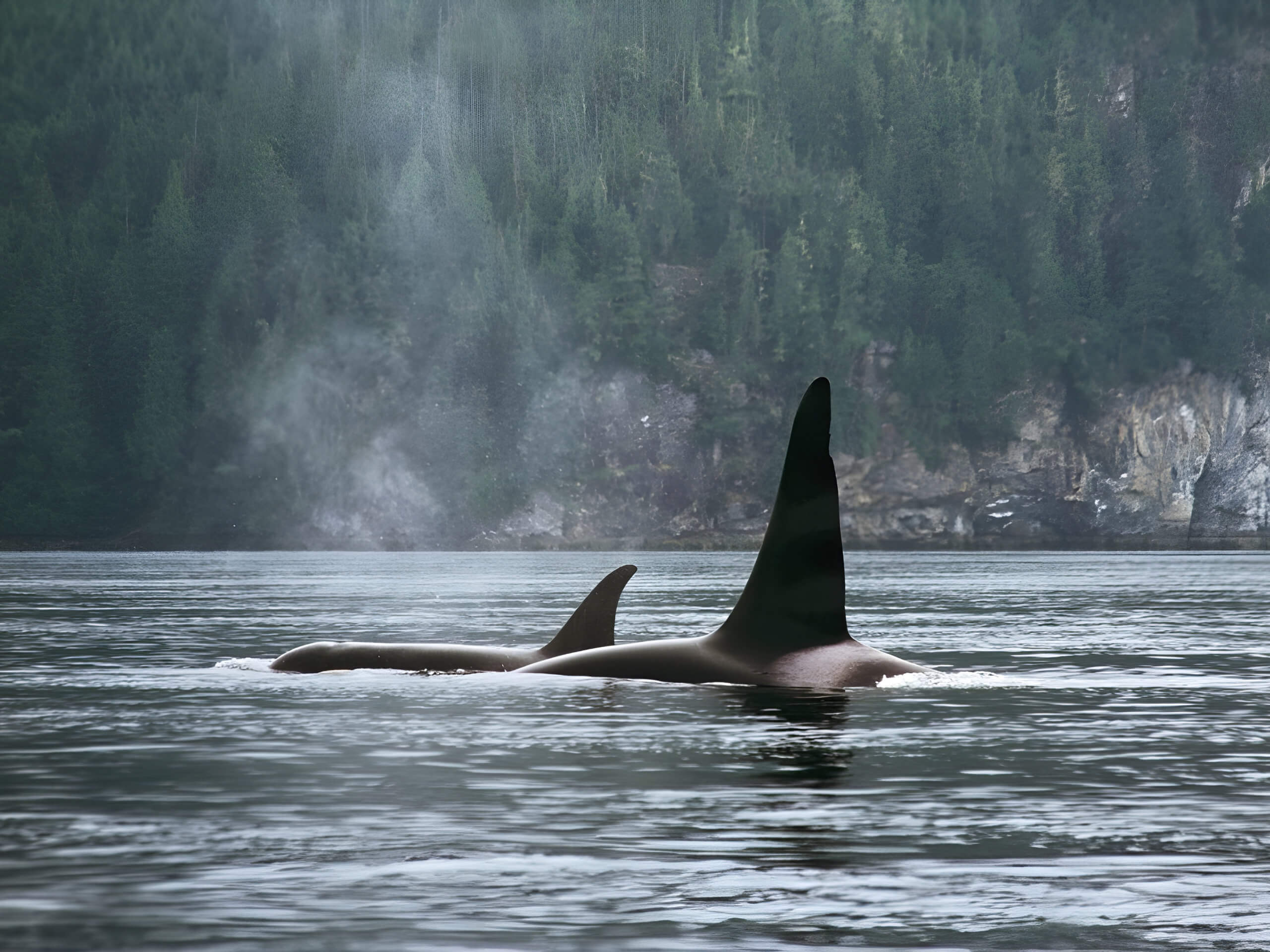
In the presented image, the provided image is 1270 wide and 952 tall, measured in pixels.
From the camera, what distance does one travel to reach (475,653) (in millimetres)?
26984

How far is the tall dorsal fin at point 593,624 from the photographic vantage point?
85.1 feet

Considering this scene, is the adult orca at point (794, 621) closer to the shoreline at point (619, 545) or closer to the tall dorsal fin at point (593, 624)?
the tall dorsal fin at point (593, 624)

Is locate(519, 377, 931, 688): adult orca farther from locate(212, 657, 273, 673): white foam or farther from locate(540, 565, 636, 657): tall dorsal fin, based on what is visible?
locate(212, 657, 273, 673): white foam

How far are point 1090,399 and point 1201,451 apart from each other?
42.0 feet

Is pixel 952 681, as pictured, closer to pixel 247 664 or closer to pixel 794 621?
pixel 794 621

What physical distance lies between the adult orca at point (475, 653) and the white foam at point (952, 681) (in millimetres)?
4356

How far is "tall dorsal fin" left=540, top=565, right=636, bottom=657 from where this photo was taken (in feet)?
85.1

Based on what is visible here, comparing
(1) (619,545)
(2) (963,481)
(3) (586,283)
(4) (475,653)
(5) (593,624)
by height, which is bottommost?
(4) (475,653)

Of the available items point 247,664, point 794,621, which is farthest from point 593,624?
point 247,664

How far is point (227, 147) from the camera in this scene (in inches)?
7800

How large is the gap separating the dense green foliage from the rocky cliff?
3301 millimetres

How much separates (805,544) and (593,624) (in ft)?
17.9

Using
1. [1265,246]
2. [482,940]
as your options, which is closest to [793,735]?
[482,940]

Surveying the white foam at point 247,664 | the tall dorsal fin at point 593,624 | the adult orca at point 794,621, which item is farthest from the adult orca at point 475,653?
the adult orca at point 794,621
